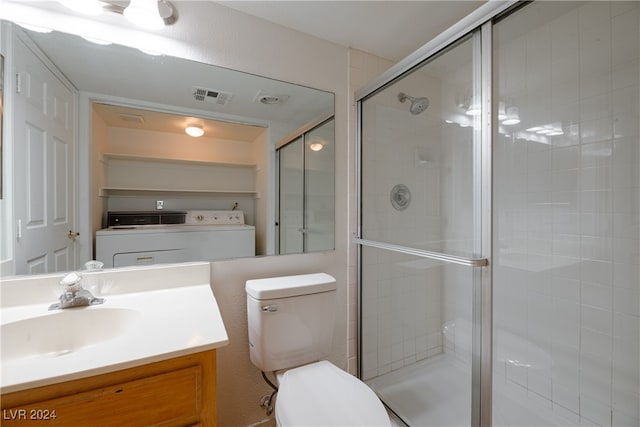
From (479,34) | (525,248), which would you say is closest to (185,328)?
(479,34)

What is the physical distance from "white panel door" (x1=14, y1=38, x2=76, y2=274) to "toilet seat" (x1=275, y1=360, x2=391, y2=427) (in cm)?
102

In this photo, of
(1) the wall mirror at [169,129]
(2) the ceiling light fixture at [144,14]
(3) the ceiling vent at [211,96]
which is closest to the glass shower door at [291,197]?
(1) the wall mirror at [169,129]

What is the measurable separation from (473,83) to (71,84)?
5.38 feet

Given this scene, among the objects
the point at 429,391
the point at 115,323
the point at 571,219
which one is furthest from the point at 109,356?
the point at 571,219

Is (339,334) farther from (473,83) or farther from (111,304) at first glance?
(473,83)

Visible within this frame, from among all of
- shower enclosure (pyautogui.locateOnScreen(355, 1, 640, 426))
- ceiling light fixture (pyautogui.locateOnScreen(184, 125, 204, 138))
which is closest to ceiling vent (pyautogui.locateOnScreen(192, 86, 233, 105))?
ceiling light fixture (pyautogui.locateOnScreen(184, 125, 204, 138))

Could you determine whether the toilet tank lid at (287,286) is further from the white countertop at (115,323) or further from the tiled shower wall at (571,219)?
the tiled shower wall at (571,219)

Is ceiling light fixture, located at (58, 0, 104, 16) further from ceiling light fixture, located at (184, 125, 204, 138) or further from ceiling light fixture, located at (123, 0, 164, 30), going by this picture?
ceiling light fixture, located at (184, 125, 204, 138)

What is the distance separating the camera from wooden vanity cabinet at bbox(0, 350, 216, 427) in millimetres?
637

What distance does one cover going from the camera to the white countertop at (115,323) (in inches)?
26.1

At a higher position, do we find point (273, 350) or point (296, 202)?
point (296, 202)

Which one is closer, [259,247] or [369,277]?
[259,247]

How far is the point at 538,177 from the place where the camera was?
5.02 ft

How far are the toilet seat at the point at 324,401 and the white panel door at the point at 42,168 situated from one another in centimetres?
102
